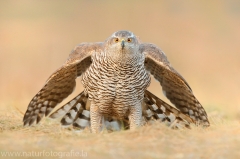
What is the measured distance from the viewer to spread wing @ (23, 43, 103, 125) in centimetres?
864

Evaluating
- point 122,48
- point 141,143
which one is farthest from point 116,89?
point 141,143

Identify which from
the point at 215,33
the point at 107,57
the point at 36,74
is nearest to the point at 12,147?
the point at 107,57

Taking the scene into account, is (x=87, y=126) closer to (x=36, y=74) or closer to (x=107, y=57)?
(x=107, y=57)

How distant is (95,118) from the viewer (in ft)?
29.0

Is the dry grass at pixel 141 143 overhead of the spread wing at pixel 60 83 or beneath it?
beneath

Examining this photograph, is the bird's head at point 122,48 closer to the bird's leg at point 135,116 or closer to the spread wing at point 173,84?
the spread wing at point 173,84

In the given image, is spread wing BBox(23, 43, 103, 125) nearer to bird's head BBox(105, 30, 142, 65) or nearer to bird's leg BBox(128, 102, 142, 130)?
bird's head BBox(105, 30, 142, 65)

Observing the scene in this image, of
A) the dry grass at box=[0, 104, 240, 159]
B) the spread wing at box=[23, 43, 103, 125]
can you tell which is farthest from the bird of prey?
the dry grass at box=[0, 104, 240, 159]

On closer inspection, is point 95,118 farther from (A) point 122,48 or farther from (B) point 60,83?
(A) point 122,48

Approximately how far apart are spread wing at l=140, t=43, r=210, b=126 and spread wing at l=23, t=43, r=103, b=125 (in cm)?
75

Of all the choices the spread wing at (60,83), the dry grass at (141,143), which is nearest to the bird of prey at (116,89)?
the spread wing at (60,83)

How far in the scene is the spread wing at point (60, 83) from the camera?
28.3 feet

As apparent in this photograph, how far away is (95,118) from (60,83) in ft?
2.43

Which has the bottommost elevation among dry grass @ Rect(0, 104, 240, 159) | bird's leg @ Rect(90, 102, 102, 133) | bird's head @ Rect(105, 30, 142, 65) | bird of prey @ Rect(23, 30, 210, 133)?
dry grass @ Rect(0, 104, 240, 159)
